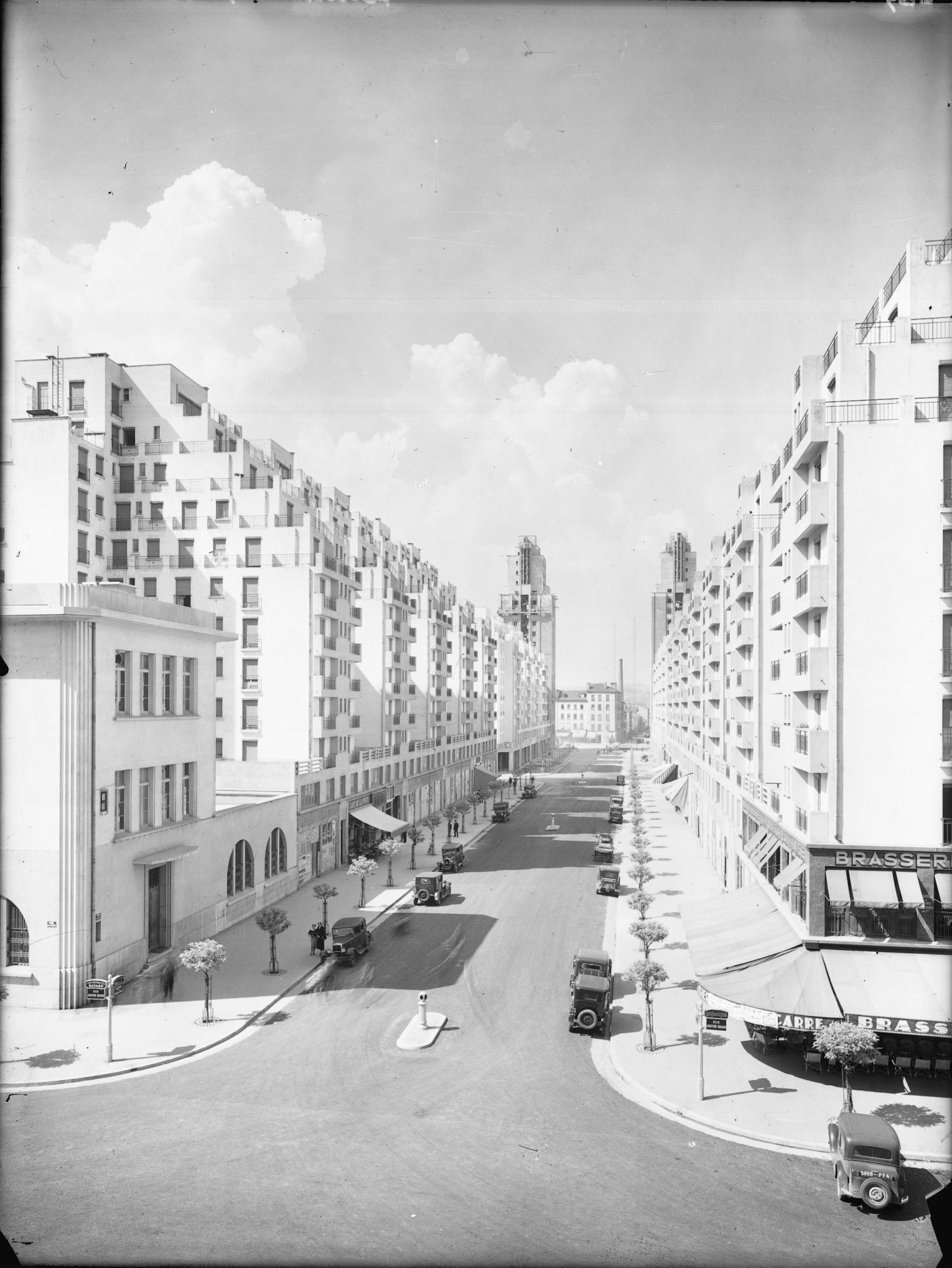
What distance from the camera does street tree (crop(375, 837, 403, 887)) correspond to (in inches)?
1892

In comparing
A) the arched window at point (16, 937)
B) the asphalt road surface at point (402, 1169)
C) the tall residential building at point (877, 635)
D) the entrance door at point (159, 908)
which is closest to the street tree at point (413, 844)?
the entrance door at point (159, 908)

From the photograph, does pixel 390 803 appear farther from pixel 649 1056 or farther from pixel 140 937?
pixel 649 1056

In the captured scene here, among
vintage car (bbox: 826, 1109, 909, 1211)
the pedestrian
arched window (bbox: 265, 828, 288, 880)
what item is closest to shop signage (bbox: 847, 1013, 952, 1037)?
vintage car (bbox: 826, 1109, 909, 1211)

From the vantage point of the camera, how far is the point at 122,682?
94.2 ft

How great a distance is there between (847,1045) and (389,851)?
34939mm

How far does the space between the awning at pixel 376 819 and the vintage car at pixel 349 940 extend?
19.9 m

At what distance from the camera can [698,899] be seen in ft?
106

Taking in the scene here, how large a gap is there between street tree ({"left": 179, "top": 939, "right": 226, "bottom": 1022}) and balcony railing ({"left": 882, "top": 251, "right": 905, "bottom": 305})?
30.4 m

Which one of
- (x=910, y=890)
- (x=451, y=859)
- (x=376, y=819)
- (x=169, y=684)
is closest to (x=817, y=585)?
(x=910, y=890)

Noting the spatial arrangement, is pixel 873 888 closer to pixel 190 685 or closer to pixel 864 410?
pixel 864 410

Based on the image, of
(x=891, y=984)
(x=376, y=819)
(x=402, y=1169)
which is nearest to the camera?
(x=402, y=1169)

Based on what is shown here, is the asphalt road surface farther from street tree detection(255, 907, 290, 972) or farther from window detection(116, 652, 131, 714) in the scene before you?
window detection(116, 652, 131, 714)

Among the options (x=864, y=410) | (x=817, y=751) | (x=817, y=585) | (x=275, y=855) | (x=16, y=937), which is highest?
(x=864, y=410)

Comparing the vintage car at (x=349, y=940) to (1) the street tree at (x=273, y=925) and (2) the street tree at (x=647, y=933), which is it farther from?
(2) the street tree at (x=647, y=933)
